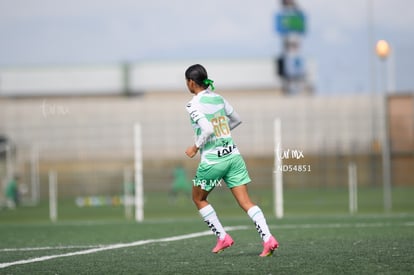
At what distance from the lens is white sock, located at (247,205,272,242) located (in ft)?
33.3

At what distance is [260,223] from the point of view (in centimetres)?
1022

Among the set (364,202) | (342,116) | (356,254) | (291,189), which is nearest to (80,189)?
(291,189)

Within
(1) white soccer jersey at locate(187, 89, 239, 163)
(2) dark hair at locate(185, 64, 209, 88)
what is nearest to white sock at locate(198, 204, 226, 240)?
(1) white soccer jersey at locate(187, 89, 239, 163)

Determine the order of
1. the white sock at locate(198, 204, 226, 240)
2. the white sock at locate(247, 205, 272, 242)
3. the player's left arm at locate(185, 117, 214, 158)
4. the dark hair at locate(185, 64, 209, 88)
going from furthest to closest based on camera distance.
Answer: the white sock at locate(198, 204, 226, 240), the dark hair at locate(185, 64, 209, 88), the white sock at locate(247, 205, 272, 242), the player's left arm at locate(185, 117, 214, 158)

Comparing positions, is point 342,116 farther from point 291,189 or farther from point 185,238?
point 185,238

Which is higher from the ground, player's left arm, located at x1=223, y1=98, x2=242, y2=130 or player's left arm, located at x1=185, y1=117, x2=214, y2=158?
player's left arm, located at x1=223, y1=98, x2=242, y2=130

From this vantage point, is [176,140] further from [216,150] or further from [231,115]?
[216,150]

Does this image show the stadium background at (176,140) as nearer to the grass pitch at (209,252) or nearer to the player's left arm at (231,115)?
the grass pitch at (209,252)

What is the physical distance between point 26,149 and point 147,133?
717cm

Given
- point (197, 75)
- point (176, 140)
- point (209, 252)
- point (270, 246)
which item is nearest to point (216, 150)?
point (197, 75)

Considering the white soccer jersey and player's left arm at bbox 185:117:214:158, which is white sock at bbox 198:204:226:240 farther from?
player's left arm at bbox 185:117:214:158

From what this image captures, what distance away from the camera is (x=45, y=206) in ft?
131

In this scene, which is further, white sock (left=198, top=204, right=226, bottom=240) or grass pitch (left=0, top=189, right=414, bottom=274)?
white sock (left=198, top=204, right=226, bottom=240)

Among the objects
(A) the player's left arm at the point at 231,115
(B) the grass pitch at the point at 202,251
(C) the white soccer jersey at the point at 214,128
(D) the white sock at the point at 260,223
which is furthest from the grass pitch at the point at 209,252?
(A) the player's left arm at the point at 231,115
